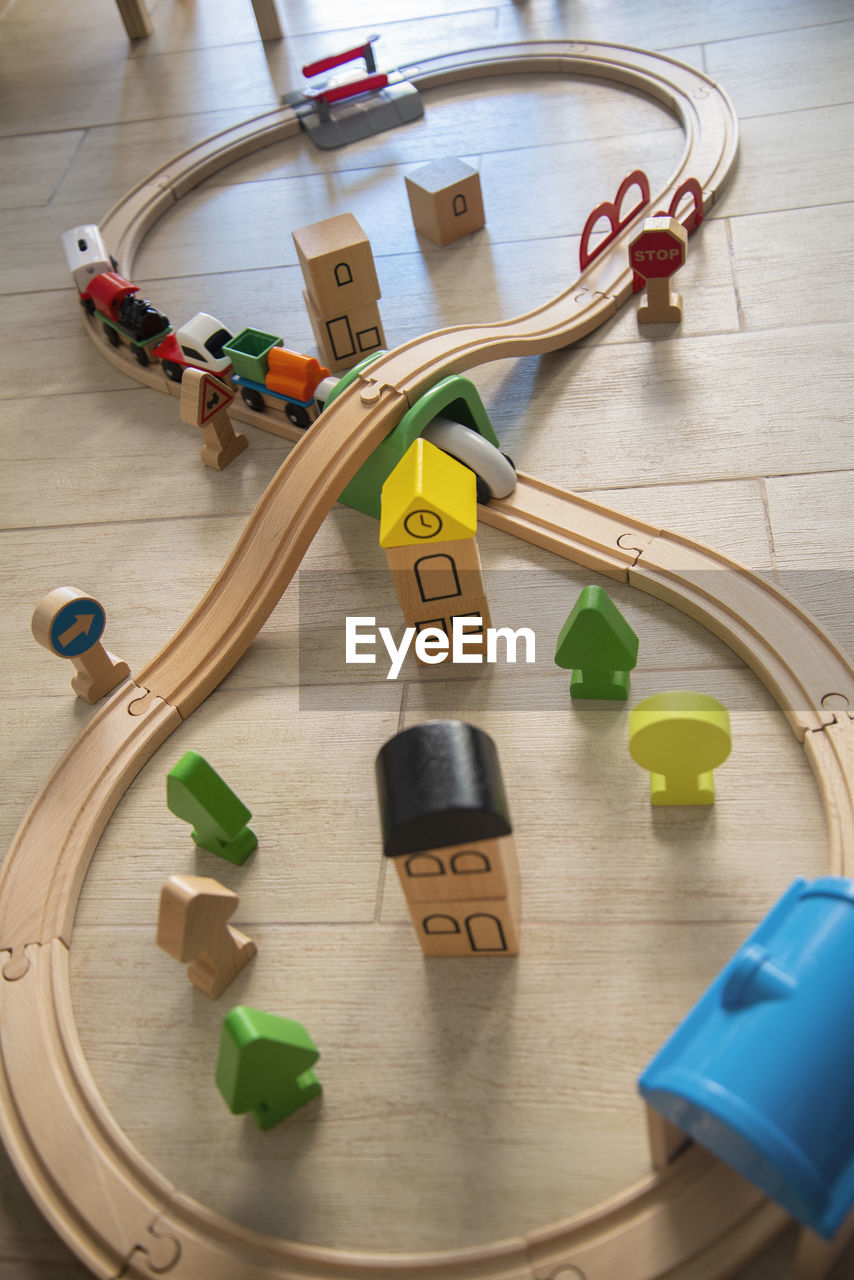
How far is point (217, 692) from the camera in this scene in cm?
110

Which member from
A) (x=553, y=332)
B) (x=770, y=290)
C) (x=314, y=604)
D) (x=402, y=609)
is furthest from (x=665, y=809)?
(x=770, y=290)

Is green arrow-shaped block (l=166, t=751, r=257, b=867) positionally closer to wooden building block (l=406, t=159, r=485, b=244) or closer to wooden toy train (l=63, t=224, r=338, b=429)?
wooden toy train (l=63, t=224, r=338, b=429)

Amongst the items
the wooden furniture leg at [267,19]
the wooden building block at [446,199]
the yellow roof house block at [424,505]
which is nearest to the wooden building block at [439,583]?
the yellow roof house block at [424,505]

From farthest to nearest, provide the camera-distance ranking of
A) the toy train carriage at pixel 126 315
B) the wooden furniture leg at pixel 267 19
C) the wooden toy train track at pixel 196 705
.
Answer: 1. the wooden furniture leg at pixel 267 19
2. the toy train carriage at pixel 126 315
3. the wooden toy train track at pixel 196 705

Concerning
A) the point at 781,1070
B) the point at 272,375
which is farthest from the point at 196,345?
the point at 781,1070

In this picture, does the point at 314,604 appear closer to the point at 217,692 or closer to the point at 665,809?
the point at 217,692

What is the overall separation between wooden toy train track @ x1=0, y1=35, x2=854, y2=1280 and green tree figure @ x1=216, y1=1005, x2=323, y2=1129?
3.2 inches

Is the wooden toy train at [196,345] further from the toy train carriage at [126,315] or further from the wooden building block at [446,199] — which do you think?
the wooden building block at [446,199]

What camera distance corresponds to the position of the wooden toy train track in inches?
28.5

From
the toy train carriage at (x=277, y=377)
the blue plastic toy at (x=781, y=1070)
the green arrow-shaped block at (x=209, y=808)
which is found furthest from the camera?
the toy train carriage at (x=277, y=377)

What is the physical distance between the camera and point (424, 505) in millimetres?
943

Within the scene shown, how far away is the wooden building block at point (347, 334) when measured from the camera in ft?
4.58

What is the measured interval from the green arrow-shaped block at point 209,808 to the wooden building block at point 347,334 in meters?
0.68

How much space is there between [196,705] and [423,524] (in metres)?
0.30
